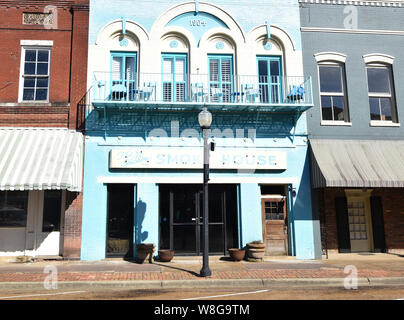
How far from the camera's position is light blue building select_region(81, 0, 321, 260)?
464 inches

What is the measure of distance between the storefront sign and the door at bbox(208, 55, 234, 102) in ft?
6.52

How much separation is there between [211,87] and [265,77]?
83.4 inches

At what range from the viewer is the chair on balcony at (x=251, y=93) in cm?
1254

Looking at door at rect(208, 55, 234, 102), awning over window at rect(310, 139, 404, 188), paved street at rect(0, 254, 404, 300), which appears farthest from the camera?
door at rect(208, 55, 234, 102)

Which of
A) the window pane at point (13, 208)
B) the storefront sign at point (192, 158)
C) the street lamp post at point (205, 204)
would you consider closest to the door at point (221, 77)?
the storefront sign at point (192, 158)

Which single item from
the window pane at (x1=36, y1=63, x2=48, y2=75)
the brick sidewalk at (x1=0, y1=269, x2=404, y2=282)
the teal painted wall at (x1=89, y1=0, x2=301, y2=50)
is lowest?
the brick sidewalk at (x1=0, y1=269, x2=404, y2=282)

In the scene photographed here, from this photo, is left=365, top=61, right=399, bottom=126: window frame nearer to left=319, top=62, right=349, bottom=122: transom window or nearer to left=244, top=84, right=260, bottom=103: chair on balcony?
left=319, top=62, right=349, bottom=122: transom window

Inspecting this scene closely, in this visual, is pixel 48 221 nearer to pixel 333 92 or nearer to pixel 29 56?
pixel 29 56

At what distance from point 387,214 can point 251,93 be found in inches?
269

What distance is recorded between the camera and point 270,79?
12.9 meters

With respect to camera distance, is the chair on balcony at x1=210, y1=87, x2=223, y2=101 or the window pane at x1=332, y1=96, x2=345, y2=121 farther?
the window pane at x1=332, y1=96, x2=345, y2=121

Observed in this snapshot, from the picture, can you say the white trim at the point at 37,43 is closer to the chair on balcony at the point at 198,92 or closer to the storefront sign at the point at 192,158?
the storefront sign at the point at 192,158

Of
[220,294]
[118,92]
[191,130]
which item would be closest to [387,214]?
[191,130]

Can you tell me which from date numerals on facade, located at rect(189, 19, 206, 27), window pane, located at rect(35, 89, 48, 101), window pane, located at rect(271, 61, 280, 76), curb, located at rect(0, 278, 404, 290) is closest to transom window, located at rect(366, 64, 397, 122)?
window pane, located at rect(271, 61, 280, 76)
